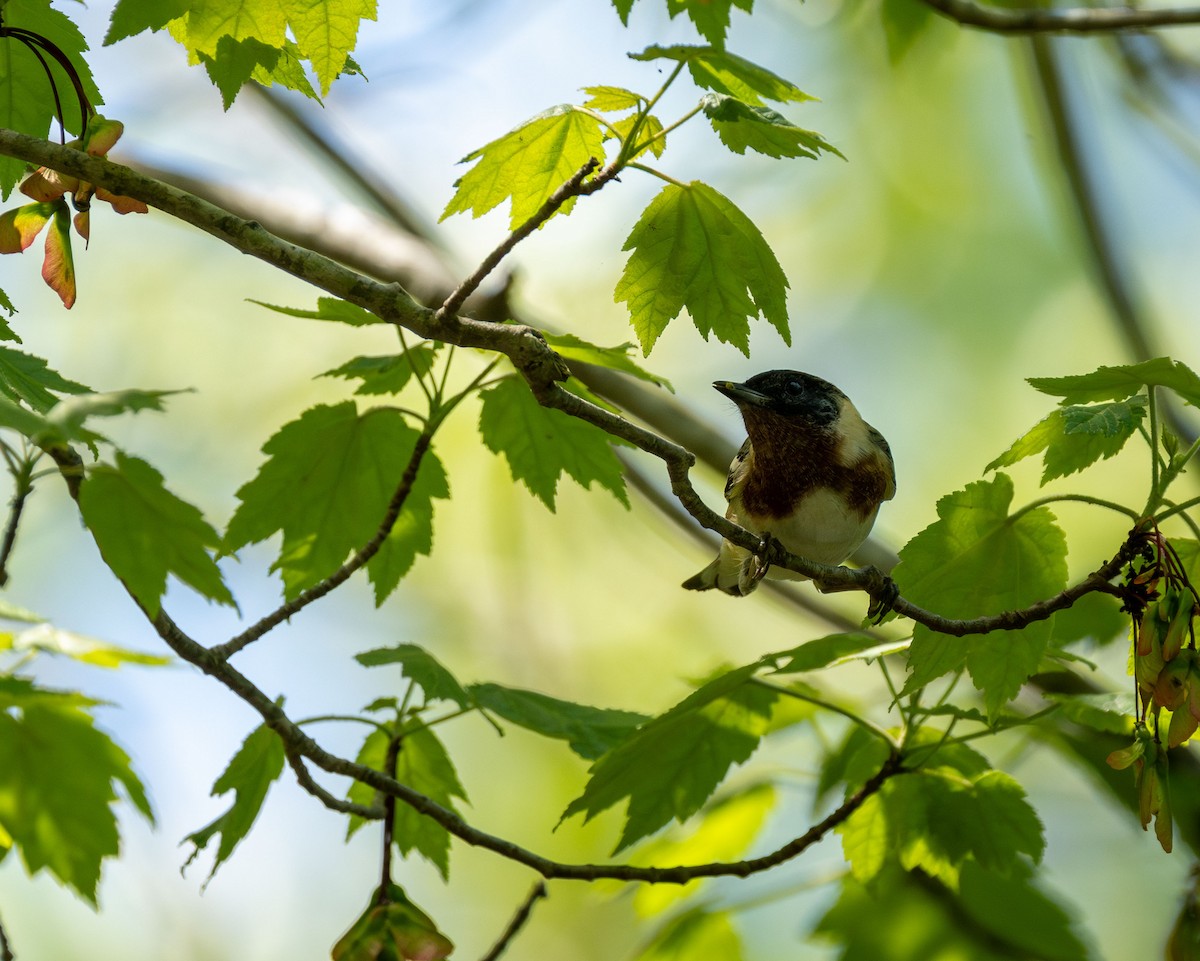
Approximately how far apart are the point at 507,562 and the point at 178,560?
635 cm

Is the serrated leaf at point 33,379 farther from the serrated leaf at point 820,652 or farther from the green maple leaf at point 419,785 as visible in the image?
the serrated leaf at point 820,652

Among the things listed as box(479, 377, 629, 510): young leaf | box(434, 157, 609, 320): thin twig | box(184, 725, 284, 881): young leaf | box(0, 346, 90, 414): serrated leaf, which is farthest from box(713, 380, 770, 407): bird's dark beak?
box(0, 346, 90, 414): serrated leaf

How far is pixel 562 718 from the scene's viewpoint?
9.90 feet

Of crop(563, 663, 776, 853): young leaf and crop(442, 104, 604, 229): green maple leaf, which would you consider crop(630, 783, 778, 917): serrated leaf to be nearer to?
crop(563, 663, 776, 853): young leaf

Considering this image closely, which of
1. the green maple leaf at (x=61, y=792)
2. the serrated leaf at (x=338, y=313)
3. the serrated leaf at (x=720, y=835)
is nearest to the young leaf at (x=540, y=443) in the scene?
the serrated leaf at (x=338, y=313)

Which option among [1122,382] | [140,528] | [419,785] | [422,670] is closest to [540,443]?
[422,670]

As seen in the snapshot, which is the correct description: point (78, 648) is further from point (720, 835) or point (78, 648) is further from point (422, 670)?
point (720, 835)

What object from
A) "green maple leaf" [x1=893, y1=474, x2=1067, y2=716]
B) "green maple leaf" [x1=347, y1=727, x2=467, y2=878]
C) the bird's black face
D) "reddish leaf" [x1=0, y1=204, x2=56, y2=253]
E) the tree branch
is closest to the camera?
"reddish leaf" [x1=0, y1=204, x2=56, y2=253]

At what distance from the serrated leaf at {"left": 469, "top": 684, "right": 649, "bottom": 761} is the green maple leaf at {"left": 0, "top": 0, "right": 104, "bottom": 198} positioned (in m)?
1.58

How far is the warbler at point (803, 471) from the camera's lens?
4074 mm

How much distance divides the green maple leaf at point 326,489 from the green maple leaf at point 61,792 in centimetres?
62

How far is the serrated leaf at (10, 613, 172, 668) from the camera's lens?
3.00 meters

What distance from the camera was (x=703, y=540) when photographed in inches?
206

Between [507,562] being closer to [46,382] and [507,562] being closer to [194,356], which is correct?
[194,356]
